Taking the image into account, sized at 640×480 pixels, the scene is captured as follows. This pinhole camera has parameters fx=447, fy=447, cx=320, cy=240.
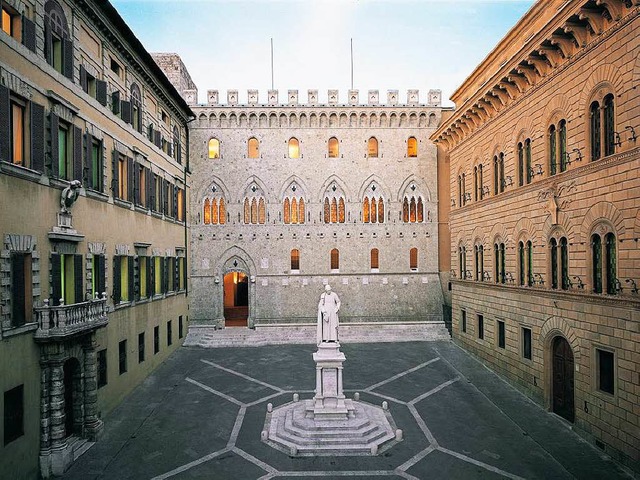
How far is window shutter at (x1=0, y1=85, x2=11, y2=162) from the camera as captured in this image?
1164 centimetres

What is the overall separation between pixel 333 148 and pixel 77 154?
2168 cm

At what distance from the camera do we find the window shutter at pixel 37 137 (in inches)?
512

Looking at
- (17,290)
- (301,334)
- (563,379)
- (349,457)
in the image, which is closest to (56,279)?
(17,290)

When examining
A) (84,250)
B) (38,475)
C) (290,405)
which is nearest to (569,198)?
(290,405)

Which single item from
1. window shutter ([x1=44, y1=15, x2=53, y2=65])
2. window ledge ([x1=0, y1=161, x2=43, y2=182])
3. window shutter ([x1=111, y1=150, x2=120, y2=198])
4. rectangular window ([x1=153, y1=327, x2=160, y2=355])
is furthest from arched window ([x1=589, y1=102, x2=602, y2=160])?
rectangular window ([x1=153, y1=327, x2=160, y2=355])

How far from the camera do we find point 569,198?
16.5 m

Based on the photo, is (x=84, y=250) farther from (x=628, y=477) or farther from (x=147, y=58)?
(x=628, y=477)

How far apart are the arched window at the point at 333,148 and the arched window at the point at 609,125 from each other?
21.6 metres

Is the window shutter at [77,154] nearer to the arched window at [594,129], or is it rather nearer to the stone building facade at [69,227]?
the stone building facade at [69,227]

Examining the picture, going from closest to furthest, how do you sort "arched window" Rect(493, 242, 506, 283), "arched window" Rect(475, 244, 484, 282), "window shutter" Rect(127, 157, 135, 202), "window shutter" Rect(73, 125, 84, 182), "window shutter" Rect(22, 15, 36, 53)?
"window shutter" Rect(22, 15, 36, 53) < "window shutter" Rect(73, 125, 84, 182) < "window shutter" Rect(127, 157, 135, 202) < "arched window" Rect(493, 242, 506, 283) < "arched window" Rect(475, 244, 484, 282)

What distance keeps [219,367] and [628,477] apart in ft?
62.8

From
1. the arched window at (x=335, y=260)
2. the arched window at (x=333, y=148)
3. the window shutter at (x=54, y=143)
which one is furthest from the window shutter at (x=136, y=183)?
the arched window at (x=333, y=148)

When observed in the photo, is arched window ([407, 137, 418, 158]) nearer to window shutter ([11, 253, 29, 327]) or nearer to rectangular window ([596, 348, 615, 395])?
rectangular window ([596, 348, 615, 395])

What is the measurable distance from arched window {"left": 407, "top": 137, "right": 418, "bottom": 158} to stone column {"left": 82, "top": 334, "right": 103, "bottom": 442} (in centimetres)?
2634
